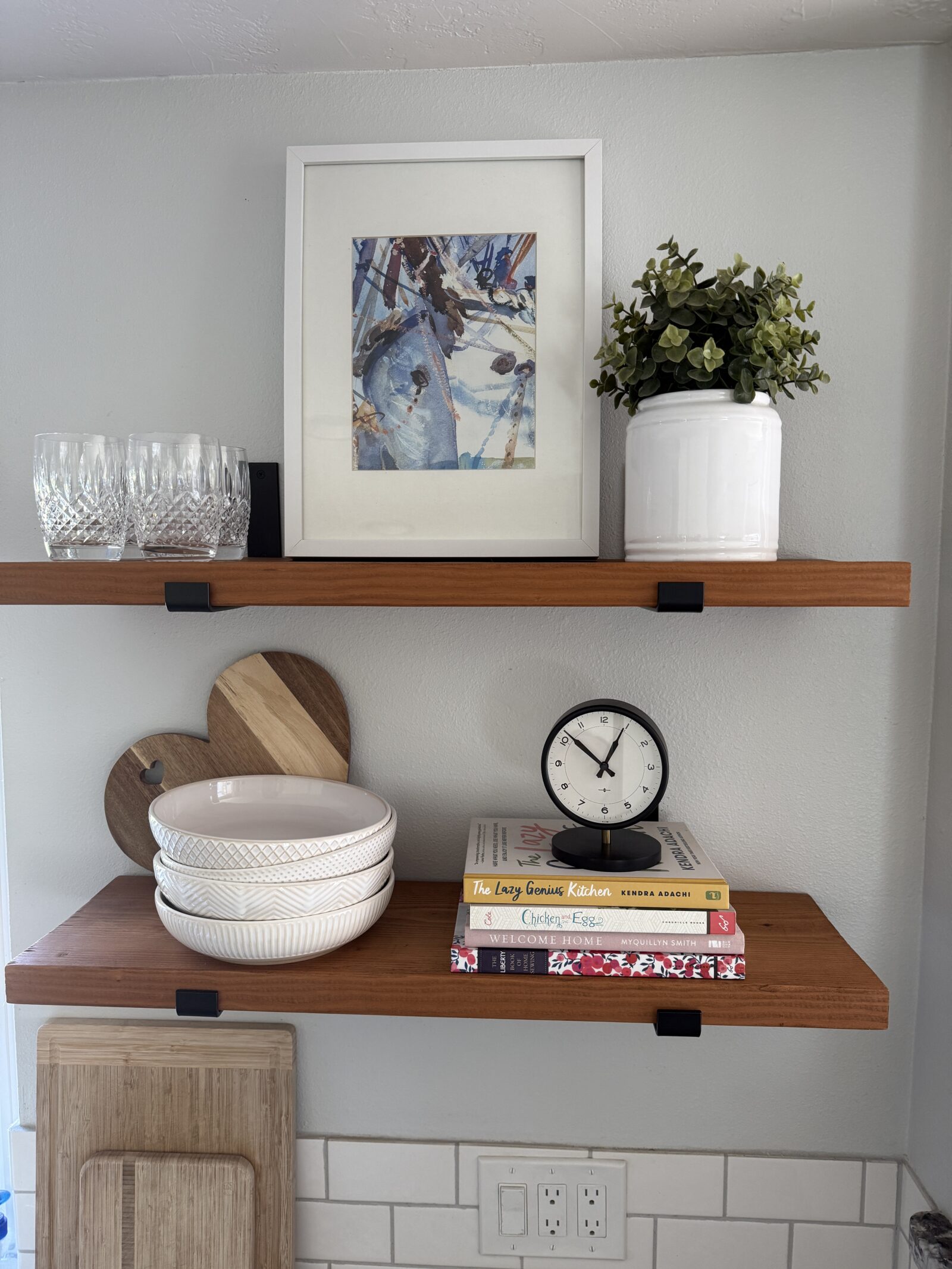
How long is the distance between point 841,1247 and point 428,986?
2.23 ft

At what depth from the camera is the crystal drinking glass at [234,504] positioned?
0.94 metres

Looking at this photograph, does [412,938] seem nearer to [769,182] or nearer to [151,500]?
[151,500]

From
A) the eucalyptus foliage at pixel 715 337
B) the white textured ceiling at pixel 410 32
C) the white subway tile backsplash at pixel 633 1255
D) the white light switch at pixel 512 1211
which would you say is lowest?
the white subway tile backsplash at pixel 633 1255

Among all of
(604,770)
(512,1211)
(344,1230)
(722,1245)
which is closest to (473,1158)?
(512,1211)

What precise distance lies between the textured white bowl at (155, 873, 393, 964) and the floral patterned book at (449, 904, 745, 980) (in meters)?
0.12

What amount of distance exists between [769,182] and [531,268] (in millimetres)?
292

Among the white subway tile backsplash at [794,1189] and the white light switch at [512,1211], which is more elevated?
the white subway tile backsplash at [794,1189]

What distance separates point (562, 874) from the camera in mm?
895

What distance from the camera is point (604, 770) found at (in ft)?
3.06

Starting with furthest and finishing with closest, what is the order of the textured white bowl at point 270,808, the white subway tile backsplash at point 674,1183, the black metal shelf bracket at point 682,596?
the white subway tile backsplash at point 674,1183 < the textured white bowl at point 270,808 < the black metal shelf bracket at point 682,596

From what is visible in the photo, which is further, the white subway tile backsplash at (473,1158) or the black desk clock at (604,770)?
the white subway tile backsplash at (473,1158)

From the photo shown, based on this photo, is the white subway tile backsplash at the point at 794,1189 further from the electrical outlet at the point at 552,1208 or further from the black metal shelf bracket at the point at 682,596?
the black metal shelf bracket at the point at 682,596

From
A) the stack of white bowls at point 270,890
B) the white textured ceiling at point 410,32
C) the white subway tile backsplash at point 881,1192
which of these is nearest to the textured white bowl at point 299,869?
the stack of white bowls at point 270,890

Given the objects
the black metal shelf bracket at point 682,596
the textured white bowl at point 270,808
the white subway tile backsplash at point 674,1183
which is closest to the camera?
the black metal shelf bracket at point 682,596
